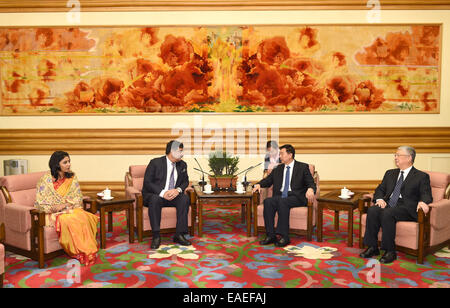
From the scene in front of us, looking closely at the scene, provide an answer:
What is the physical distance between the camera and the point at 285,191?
5.98 m

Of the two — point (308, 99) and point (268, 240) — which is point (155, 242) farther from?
point (308, 99)

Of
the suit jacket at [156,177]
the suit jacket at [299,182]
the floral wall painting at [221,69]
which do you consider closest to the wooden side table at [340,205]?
the suit jacket at [299,182]

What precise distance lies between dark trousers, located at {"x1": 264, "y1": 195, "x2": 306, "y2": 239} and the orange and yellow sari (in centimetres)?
223

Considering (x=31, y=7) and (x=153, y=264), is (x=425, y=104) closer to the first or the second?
(x=153, y=264)

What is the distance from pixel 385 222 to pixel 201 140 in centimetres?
391

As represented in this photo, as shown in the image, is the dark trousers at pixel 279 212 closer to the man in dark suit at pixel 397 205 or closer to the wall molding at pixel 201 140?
the man in dark suit at pixel 397 205

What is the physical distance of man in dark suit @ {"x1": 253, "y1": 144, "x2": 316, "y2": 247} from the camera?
220 inches

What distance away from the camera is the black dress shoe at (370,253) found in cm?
503

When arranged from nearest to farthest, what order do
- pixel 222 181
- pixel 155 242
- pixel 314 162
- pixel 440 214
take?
pixel 440 214 < pixel 155 242 < pixel 222 181 < pixel 314 162

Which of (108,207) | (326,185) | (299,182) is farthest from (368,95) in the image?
(108,207)

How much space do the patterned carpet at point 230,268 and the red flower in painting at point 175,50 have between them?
356 cm

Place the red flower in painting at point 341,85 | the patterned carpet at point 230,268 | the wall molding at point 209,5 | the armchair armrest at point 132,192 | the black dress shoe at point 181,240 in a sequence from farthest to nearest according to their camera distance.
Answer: the red flower in painting at point 341,85 < the wall molding at point 209,5 < the armchair armrest at point 132,192 < the black dress shoe at point 181,240 < the patterned carpet at point 230,268

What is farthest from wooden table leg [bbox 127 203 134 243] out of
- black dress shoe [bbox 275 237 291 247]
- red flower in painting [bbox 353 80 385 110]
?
red flower in painting [bbox 353 80 385 110]

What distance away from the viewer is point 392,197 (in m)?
5.28
